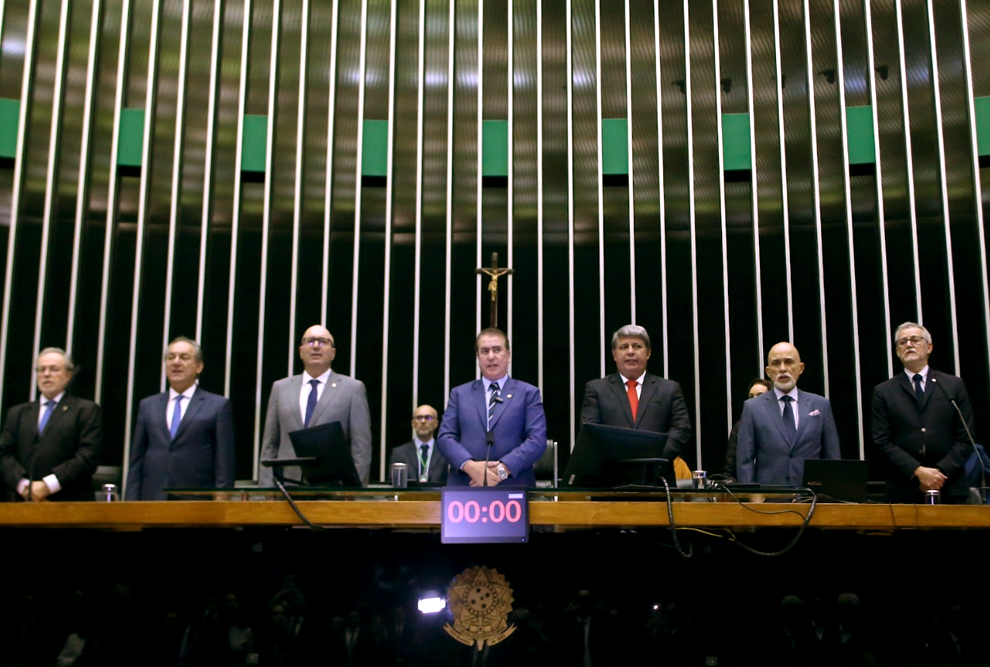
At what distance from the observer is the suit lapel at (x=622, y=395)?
357cm

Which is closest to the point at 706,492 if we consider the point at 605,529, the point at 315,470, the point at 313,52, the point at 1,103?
the point at 605,529

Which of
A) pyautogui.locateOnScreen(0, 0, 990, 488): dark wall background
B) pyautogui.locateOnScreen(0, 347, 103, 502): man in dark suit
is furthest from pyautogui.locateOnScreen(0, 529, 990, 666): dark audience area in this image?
pyautogui.locateOnScreen(0, 0, 990, 488): dark wall background

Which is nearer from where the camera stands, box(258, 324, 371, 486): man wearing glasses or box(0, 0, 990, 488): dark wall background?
box(258, 324, 371, 486): man wearing glasses

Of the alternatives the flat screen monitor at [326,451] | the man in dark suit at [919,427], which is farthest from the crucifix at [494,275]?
the flat screen monitor at [326,451]

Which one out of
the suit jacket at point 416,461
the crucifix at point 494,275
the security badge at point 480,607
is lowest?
the security badge at point 480,607

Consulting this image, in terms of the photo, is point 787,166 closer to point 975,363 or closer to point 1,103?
point 975,363

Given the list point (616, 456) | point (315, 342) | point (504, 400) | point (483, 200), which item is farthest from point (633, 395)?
point (483, 200)

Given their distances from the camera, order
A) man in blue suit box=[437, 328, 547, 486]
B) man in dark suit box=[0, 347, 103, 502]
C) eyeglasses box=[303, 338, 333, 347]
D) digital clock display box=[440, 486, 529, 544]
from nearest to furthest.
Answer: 1. digital clock display box=[440, 486, 529, 544]
2. man in blue suit box=[437, 328, 547, 486]
3. man in dark suit box=[0, 347, 103, 502]
4. eyeglasses box=[303, 338, 333, 347]

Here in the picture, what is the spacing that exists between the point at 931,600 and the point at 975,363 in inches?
159

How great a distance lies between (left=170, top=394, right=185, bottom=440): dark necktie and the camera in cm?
369

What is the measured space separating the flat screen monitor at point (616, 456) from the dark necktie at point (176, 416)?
6.20 ft

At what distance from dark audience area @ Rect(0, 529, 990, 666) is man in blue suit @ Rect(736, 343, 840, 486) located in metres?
Result: 1.04

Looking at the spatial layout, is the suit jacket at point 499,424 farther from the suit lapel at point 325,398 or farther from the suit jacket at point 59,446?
the suit jacket at point 59,446

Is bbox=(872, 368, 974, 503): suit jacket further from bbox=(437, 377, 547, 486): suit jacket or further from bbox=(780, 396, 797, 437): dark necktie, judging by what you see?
bbox=(437, 377, 547, 486): suit jacket
